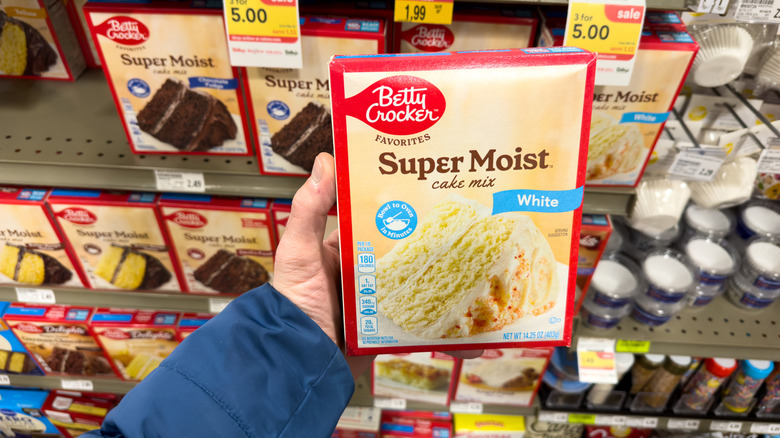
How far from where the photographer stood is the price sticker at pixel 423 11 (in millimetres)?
1005

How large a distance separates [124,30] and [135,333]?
1003 mm

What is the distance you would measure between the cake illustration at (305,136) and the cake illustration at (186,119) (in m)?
0.14

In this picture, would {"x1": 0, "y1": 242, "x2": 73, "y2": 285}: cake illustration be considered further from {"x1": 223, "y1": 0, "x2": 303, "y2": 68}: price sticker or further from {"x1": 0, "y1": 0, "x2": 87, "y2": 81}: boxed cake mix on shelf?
{"x1": 223, "y1": 0, "x2": 303, "y2": 68}: price sticker

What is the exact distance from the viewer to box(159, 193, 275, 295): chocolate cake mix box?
4.58ft

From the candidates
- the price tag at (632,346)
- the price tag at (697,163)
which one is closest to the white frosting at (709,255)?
the price tag at (632,346)

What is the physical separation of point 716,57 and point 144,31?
128 cm

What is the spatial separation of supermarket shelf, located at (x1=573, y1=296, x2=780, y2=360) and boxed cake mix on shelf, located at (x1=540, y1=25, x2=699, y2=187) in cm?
60

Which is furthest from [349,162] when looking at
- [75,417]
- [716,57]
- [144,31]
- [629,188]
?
[75,417]

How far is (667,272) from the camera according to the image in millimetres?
1614

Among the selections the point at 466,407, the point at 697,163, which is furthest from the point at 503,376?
the point at 697,163

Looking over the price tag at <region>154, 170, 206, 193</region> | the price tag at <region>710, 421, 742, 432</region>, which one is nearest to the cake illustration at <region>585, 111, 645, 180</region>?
the price tag at <region>154, 170, 206, 193</region>

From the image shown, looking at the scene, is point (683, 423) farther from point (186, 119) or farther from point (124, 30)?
point (124, 30)

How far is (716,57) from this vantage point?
1.17 metres

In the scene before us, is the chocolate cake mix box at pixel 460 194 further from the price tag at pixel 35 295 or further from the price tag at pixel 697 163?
the price tag at pixel 35 295
